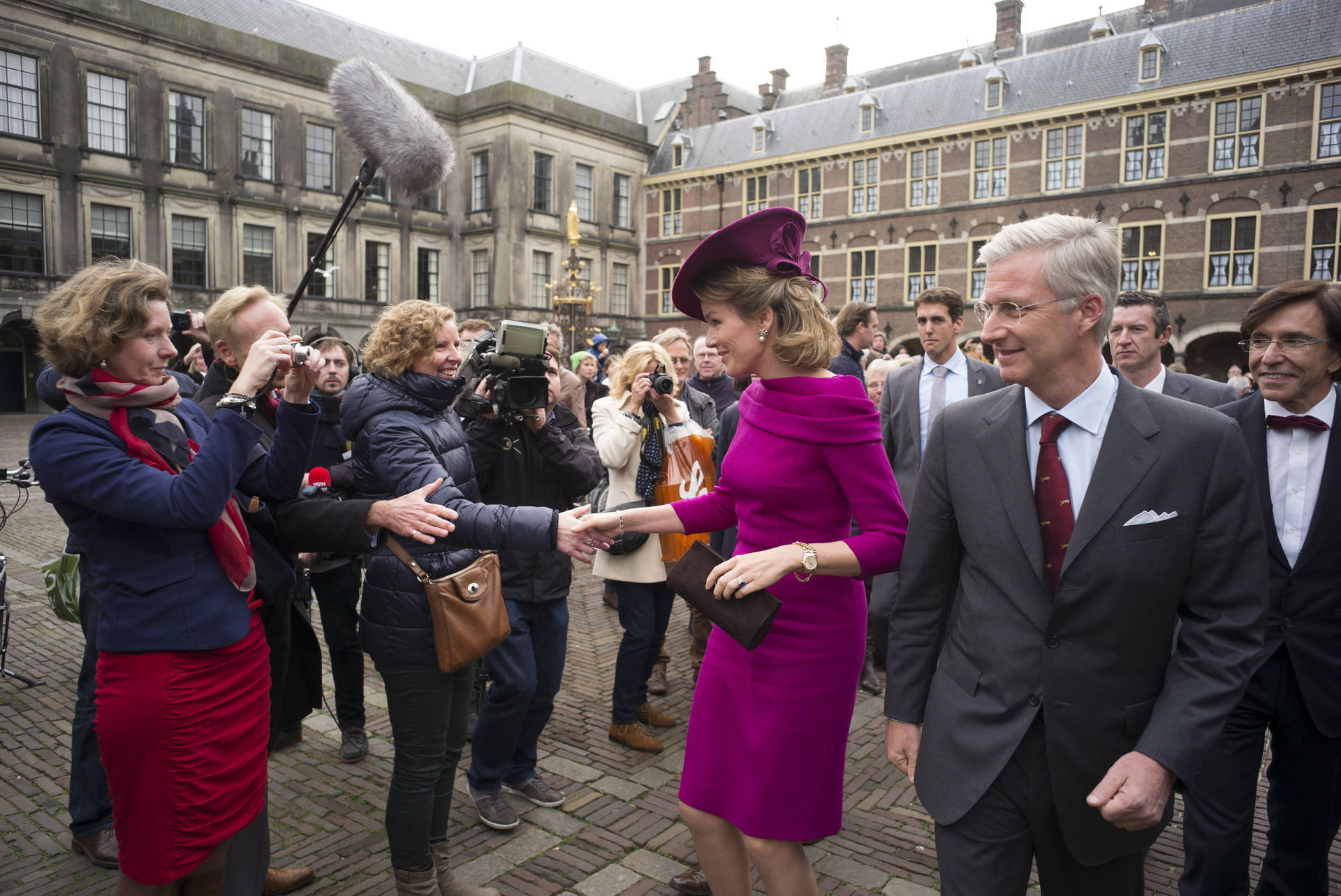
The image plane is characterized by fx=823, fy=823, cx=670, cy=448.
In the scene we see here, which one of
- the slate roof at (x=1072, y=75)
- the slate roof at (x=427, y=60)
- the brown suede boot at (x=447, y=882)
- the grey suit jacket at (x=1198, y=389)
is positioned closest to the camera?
the brown suede boot at (x=447, y=882)

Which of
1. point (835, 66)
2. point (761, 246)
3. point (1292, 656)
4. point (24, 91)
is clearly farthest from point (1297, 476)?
point (835, 66)

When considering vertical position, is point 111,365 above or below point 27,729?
above

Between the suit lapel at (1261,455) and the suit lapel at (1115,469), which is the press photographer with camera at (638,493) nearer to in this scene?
the suit lapel at (1261,455)

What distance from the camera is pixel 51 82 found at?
23828mm

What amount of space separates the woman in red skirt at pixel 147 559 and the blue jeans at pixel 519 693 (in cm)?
128

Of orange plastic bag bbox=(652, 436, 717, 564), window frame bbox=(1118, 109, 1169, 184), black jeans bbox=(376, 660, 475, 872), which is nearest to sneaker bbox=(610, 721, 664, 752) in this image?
orange plastic bag bbox=(652, 436, 717, 564)

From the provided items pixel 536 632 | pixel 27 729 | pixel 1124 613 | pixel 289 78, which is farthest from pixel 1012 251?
pixel 289 78

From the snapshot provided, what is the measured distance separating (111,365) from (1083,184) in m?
28.4

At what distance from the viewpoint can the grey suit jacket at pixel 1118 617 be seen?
1720 millimetres

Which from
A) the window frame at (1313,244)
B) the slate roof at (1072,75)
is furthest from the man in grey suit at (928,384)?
the slate roof at (1072,75)

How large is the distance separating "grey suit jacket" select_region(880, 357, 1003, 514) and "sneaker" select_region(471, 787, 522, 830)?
2584 mm

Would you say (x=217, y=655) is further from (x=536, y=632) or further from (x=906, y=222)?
(x=906, y=222)

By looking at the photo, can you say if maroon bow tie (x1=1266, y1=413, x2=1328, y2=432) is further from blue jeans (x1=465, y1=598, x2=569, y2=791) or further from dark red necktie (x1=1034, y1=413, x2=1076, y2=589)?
blue jeans (x1=465, y1=598, x2=569, y2=791)

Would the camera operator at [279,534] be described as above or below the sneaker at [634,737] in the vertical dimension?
above
